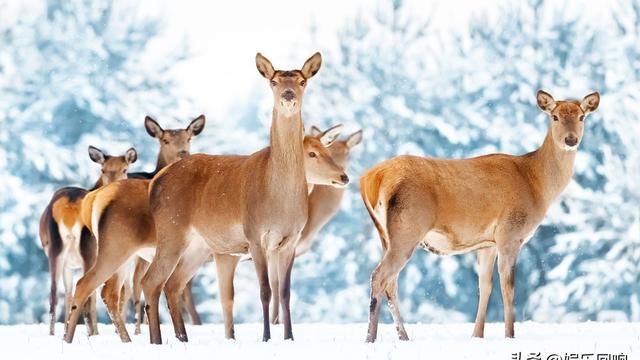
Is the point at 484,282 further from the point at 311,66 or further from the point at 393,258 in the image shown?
the point at 311,66

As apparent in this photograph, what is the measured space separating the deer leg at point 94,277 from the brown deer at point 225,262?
55 centimetres

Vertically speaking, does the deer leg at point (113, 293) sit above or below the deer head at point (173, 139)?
below

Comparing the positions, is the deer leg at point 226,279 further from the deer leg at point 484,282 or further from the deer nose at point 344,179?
the deer leg at point 484,282

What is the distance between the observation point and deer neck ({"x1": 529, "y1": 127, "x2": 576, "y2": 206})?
13250 mm

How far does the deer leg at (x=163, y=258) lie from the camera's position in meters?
12.8

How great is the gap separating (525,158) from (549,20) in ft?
63.8

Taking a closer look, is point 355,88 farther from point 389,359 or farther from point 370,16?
point 389,359

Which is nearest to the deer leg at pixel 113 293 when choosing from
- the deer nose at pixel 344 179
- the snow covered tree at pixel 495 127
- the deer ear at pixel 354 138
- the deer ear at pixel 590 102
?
the deer nose at pixel 344 179

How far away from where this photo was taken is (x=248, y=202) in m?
12.4

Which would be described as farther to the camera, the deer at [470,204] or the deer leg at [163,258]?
the deer leg at [163,258]

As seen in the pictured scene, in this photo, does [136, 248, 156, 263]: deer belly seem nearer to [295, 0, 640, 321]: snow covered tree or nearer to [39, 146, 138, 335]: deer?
[39, 146, 138, 335]: deer

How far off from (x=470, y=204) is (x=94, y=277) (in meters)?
3.39

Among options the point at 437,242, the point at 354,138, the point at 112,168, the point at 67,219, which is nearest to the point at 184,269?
the point at 437,242

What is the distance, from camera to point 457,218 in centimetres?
1247
